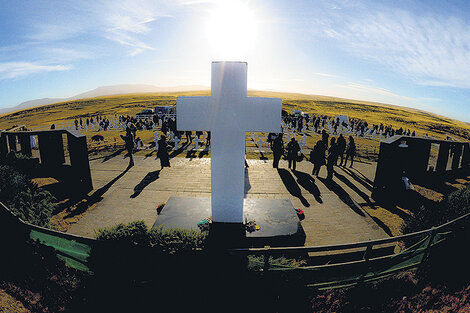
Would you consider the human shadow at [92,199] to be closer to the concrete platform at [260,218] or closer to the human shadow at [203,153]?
the concrete platform at [260,218]

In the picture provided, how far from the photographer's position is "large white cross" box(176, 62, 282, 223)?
13.7 feet

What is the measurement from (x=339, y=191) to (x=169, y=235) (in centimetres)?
731

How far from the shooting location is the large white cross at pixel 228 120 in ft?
13.7

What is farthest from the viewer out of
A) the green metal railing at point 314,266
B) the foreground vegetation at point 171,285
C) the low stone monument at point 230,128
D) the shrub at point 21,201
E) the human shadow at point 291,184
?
the human shadow at point 291,184

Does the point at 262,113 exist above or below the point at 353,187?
above

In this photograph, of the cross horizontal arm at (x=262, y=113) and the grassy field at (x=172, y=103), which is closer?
the cross horizontal arm at (x=262, y=113)

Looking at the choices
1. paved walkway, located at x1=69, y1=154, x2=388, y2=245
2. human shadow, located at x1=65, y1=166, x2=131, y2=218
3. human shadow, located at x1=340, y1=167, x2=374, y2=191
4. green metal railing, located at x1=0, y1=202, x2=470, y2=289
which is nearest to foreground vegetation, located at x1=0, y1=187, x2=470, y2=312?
green metal railing, located at x1=0, y1=202, x2=470, y2=289

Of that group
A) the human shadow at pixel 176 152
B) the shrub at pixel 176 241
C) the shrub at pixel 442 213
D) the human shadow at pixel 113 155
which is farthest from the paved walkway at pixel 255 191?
the shrub at pixel 176 241

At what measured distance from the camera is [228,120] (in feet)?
14.0

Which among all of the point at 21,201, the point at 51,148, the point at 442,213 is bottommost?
the point at 442,213

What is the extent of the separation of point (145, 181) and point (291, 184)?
5.92 meters

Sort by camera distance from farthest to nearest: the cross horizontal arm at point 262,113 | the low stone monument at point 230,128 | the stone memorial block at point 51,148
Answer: the stone memorial block at point 51,148 → the cross horizontal arm at point 262,113 → the low stone monument at point 230,128

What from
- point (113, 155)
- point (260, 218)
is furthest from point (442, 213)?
point (113, 155)

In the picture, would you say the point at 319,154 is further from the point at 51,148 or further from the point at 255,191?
the point at 51,148
